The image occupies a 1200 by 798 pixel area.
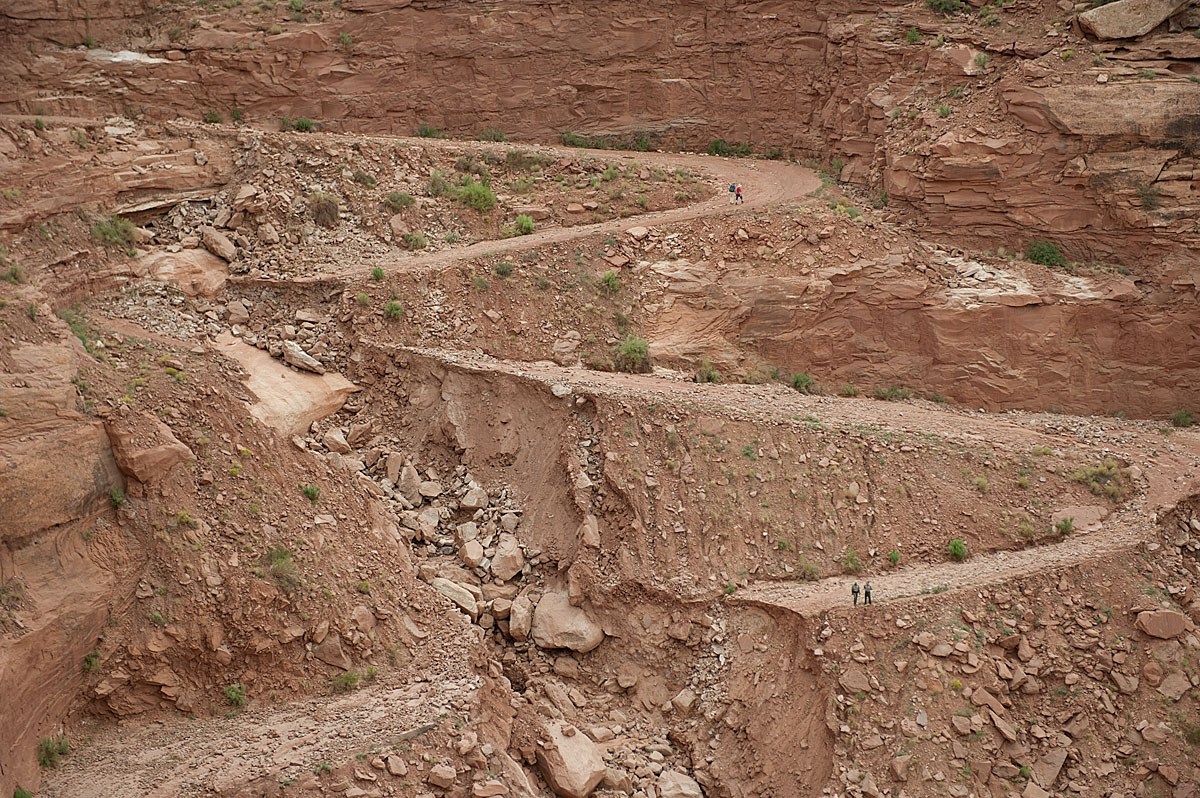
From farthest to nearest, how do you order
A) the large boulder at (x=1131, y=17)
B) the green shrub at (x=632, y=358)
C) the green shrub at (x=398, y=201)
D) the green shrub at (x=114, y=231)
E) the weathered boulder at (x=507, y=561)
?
the green shrub at (x=398, y=201) < the large boulder at (x=1131, y=17) < the green shrub at (x=632, y=358) < the green shrub at (x=114, y=231) < the weathered boulder at (x=507, y=561)

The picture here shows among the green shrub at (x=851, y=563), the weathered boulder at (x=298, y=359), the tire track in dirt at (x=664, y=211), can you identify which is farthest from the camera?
the tire track in dirt at (x=664, y=211)

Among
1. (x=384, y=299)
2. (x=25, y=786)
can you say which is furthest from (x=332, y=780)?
(x=384, y=299)

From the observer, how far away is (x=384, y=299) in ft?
73.3

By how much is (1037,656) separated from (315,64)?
805 inches

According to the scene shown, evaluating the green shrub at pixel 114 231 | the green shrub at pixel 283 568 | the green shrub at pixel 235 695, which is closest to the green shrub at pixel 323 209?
the green shrub at pixel 114 231

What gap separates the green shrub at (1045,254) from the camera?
24625mm

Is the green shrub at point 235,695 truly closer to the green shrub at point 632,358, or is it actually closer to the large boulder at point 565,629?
the large boulder at point 565,629

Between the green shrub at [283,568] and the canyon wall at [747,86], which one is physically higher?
the canyon wall at [747,86]

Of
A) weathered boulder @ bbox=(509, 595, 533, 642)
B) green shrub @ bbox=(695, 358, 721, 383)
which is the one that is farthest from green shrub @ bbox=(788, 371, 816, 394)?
weathered boulder @ bbox=(509, 595, 533, 642)

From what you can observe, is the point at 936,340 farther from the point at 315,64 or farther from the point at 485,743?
the point at 315,64

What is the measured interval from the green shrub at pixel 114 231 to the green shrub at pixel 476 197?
23.0ft

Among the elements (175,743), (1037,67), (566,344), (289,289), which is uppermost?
(1037,67)

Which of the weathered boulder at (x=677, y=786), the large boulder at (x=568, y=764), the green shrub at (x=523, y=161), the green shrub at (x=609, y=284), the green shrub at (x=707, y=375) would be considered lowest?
the weathered boulder at (x=677, y=786)

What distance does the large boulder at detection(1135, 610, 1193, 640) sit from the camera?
17.7 meters
